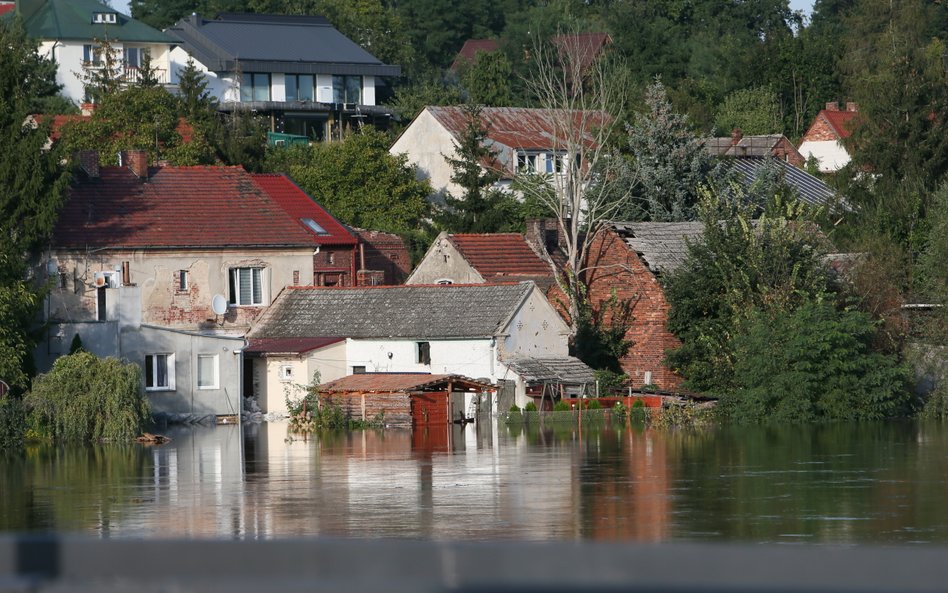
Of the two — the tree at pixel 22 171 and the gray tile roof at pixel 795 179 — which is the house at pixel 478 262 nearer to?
the gray tile roof at pixel 795 179

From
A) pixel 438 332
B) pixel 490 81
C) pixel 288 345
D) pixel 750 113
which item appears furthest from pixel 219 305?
pixel 750 113

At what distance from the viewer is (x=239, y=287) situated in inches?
1837

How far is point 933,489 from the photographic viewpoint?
957 inches

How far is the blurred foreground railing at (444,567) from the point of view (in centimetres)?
319

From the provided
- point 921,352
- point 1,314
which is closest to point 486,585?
point 1,314

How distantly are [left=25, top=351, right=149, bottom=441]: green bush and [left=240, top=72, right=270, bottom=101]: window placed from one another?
4696 cm

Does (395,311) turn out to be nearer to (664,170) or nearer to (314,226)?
(314,226)

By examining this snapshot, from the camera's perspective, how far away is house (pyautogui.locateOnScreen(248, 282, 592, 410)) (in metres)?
42.1

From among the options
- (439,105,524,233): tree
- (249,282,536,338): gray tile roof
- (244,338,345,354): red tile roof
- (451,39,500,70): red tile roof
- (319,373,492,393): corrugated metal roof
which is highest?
(451,39,500,70): red tile roof

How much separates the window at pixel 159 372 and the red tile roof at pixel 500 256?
11.4 m

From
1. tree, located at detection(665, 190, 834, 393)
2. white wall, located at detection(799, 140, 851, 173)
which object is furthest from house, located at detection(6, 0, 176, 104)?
tree, located at detection(665, 190, 834, 393)

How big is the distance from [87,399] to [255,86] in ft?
157

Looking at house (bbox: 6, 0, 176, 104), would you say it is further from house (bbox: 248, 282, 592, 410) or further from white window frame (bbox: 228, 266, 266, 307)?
house (bbox: 248, 282, 592, 410)

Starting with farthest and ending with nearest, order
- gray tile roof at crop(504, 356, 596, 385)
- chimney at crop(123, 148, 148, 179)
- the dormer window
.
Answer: the dormer window → chimney at crop(123, 148, 148, 179) → gray tile roof at crop(504, 356, 596, 385)
